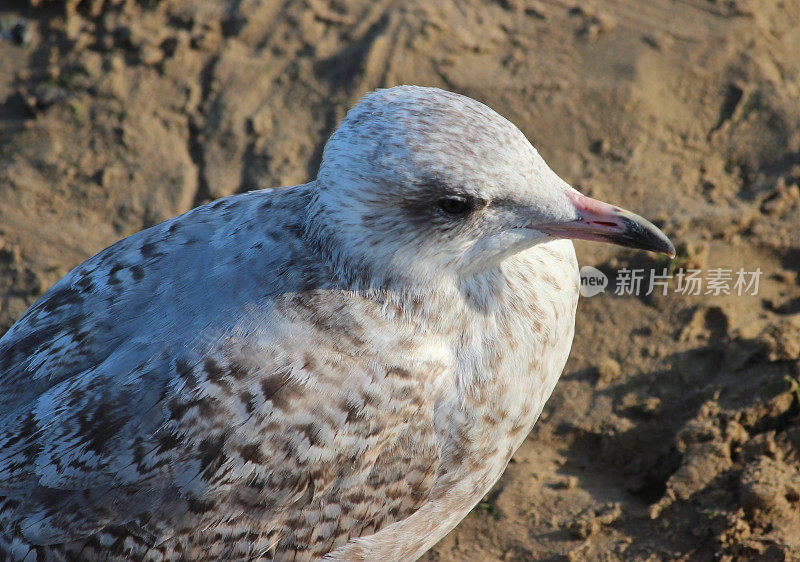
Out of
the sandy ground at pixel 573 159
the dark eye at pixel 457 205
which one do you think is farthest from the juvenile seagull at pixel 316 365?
the sandy ground at pixel 573 159

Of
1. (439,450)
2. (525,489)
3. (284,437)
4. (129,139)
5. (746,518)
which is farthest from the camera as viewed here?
(129,139)

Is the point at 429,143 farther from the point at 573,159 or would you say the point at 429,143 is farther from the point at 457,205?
the point at 573,159

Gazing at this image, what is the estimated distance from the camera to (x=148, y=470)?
2701mm

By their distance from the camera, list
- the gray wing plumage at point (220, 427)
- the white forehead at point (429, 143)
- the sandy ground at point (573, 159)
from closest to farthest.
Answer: the white forehead at point (429, 143) < the gray wing plumage at point (220, 427) < the sandy ground at point (573, 159)

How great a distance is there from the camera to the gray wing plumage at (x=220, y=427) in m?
2.70

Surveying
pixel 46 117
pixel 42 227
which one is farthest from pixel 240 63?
pixel 42 227

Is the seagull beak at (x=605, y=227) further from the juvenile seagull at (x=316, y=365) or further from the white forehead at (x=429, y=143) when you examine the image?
the white forehead at (x=429, y=143)

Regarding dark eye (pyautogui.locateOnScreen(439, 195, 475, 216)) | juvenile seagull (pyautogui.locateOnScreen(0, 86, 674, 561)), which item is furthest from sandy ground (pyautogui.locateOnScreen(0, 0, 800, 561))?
dark eye (pyautogui.locateOnScreen(439, 195, 475, 216))

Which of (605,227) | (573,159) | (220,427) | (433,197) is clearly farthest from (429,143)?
(573,159)

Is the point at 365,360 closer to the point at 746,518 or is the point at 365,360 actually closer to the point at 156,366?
the point at 156,366

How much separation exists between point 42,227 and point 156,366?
Result: 258 cm

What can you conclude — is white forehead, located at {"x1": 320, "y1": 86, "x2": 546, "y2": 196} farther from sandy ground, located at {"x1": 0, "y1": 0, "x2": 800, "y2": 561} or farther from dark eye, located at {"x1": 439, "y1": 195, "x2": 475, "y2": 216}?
sandy ground, located at {"x1": 0, "y1": 0, "x2": 800, "y2": 561}

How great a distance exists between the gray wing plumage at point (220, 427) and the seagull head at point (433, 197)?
219mm

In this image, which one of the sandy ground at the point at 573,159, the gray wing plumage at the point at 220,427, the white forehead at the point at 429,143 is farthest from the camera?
the sandy ground at the point at 573,159
